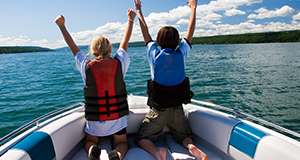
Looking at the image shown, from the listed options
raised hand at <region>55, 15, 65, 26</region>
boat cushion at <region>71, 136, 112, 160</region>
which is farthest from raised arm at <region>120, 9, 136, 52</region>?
boat cushion at <region>71, 136, 112, 160</region>

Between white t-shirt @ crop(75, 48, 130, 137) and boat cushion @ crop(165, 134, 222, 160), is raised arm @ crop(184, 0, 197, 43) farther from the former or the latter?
boat cushion @ crop(165, 134, 222, 160)

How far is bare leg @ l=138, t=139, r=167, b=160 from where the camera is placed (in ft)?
5.53

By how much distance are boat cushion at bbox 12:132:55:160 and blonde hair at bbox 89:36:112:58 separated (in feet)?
2.96

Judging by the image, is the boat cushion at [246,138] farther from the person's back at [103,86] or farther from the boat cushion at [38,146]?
the boat cushion at [38,146]

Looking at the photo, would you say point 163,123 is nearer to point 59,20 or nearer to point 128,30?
point 128,30

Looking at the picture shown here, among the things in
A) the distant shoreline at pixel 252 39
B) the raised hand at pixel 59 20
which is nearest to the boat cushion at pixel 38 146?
the raised hand at pixel 59 20

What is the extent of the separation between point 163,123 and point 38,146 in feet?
4.04

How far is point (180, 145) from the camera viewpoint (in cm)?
215

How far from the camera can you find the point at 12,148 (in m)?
1.50

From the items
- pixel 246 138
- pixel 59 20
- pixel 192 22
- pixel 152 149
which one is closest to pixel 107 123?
pixel 152 149

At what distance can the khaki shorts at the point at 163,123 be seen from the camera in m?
2.05

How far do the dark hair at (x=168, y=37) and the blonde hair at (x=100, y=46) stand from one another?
22.2 inches

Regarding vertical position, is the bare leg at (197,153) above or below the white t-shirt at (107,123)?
below

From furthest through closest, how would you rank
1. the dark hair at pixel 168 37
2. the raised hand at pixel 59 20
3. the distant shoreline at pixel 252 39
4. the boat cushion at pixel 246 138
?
the distant shoreline at pixel 252 39, the dark hair at pixel 168 37, the raised hand at pixel 59 20, the boat cushion at pixel 246 138
